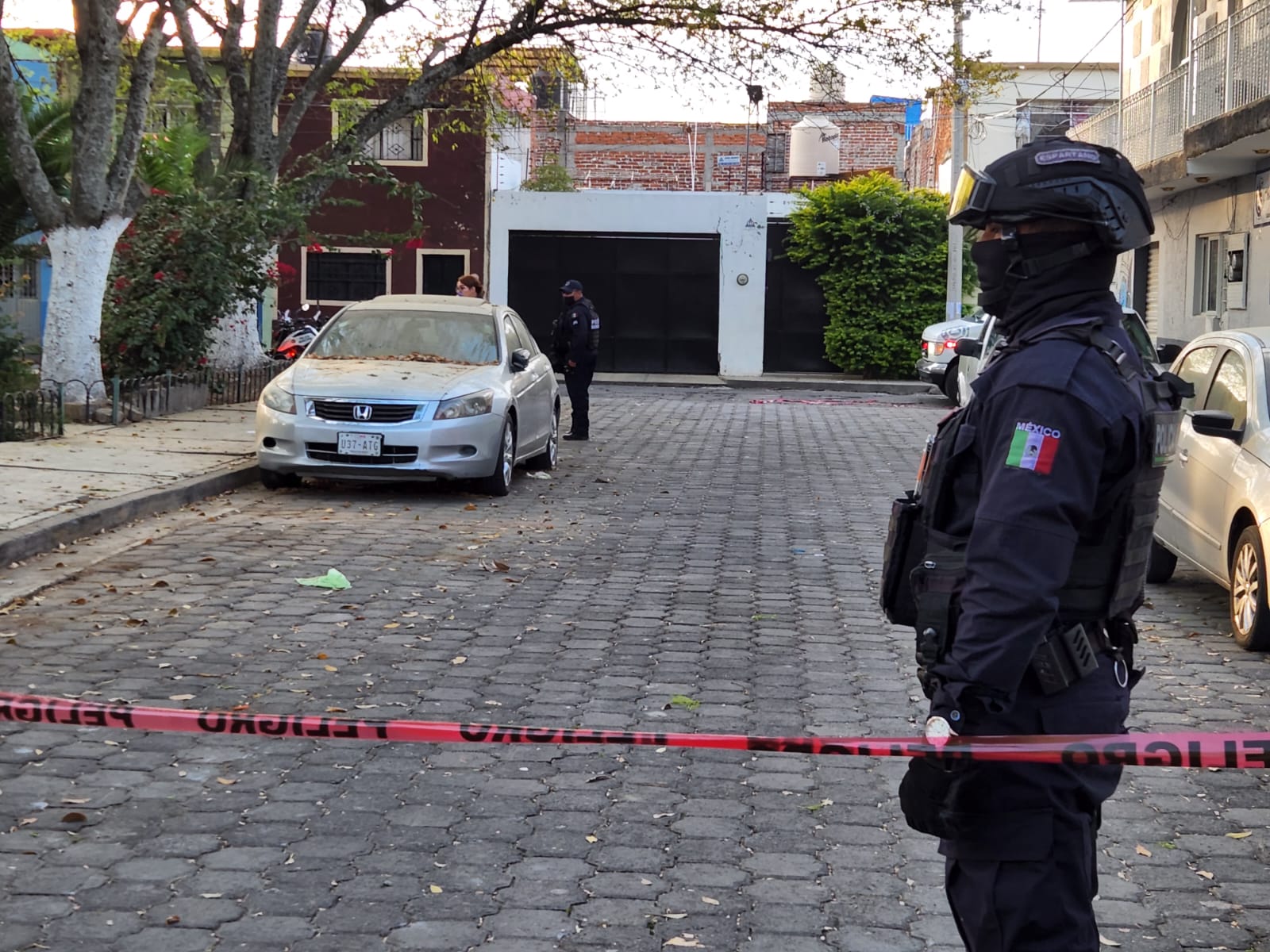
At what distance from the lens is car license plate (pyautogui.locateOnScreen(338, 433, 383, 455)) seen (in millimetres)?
12234

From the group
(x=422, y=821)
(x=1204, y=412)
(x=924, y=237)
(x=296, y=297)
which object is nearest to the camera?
(x=422, y=821)

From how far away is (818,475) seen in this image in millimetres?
15094

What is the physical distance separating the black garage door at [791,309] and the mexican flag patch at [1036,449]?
31258 mm

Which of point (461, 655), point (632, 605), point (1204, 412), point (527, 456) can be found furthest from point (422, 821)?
point (527, 456)

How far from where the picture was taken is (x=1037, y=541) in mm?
2725

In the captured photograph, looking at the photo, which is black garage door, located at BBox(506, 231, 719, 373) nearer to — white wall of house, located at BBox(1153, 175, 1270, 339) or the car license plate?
white wall of house, located at BBox(1153, 175, 1270, 339)

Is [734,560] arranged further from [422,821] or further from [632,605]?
[422,821]

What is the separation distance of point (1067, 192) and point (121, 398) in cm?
1486

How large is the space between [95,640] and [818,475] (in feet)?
29.1

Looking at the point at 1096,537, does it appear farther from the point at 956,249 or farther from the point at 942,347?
the point at 956,249

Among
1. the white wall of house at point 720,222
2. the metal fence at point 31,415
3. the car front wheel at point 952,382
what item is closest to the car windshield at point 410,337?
the metal fence at point 31,415

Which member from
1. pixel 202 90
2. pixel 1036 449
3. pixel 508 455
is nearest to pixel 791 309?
pixel 202 90

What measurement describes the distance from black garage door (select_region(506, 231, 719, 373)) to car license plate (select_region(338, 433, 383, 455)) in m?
21.7

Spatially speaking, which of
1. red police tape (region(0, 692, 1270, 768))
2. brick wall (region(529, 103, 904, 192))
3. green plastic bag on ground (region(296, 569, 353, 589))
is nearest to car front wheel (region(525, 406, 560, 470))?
green plastic bag on ground (region(296, 569, 353, 589))
